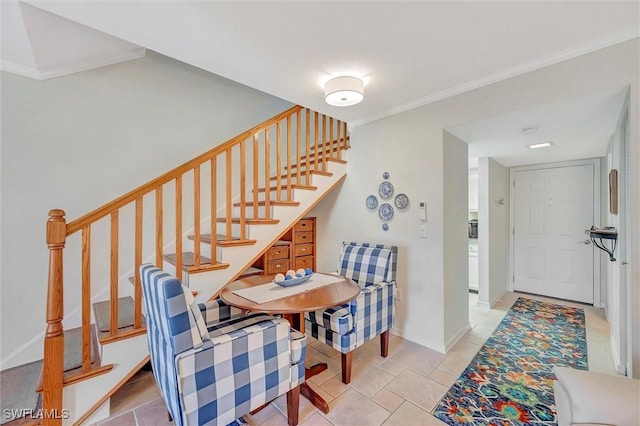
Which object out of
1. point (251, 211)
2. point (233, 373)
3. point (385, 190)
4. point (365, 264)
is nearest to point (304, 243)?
point (251, 211)

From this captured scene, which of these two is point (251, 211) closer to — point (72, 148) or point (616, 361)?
point (72, 148)

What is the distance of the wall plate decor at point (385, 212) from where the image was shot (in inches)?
115

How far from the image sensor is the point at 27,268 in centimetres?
216

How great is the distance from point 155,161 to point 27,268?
133 cm

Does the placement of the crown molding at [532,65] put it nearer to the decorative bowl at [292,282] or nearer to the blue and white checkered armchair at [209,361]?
the decorative bowl at [292,282]

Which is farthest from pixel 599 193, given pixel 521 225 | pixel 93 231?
pixel 93 231

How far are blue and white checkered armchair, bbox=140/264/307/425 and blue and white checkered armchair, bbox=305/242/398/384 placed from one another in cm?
50

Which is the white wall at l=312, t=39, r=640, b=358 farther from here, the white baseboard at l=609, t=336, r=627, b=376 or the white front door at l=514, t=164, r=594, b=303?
the white front door at l=514, t=164, r=594, b=303

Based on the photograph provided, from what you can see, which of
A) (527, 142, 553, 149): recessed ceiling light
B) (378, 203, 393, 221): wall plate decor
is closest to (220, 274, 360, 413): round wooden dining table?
(378, 203, 393, 221): wall plate decor

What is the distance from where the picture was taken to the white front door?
375cm

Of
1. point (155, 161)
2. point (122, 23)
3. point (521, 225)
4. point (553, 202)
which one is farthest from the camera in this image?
point (521, 225)

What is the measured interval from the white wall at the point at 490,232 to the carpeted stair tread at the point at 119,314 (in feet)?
13.0

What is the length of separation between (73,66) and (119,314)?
6.90 feet

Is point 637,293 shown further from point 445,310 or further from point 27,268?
point 27,268
